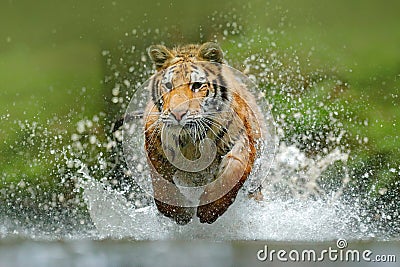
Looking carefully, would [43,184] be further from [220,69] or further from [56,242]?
[220,69]

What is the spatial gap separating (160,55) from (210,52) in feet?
0.64

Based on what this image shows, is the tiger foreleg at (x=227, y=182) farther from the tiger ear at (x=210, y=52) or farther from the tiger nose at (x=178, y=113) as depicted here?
the tiger ear at (x=210, y=52)

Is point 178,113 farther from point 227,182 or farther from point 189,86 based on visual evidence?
point 227,182

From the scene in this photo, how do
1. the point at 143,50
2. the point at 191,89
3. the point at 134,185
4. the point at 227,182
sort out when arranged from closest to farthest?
the point at 227,182 → the point at 191,89 → the point at 134,185 → the point at 143,50

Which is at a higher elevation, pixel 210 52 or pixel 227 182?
pixel 210 52

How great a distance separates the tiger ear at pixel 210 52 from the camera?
2.59m

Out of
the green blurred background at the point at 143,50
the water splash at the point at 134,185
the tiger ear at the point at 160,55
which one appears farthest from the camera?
the green blurred background at the point at 143,50

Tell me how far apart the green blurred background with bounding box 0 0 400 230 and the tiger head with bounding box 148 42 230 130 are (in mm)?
852

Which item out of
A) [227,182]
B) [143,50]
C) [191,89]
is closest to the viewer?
[227,182]

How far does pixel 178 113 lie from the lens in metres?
2.60

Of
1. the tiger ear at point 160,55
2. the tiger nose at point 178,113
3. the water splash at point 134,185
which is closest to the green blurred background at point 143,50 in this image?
the water splash at point 134,185

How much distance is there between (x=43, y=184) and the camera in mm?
3562

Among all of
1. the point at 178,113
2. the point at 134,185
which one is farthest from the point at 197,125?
the point at 134,185

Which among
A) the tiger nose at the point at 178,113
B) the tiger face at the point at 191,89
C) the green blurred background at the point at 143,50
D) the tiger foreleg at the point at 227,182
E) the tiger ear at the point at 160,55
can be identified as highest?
the green blurred background at the point at 143,50
